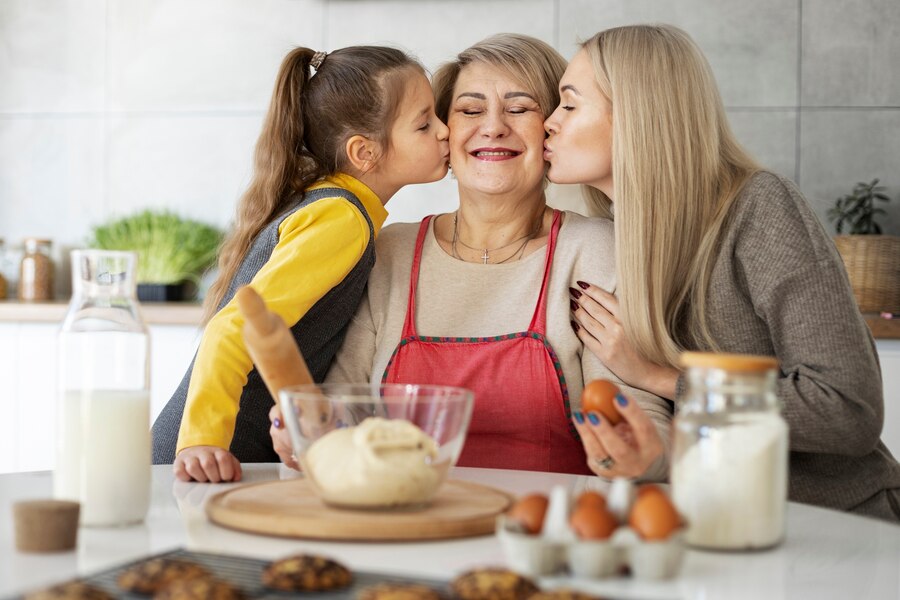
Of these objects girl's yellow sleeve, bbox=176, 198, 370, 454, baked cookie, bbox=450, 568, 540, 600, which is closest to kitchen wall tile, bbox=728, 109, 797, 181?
girl's yellow sleeve, bbox=176, 198, 370, 454

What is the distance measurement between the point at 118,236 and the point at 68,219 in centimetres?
39

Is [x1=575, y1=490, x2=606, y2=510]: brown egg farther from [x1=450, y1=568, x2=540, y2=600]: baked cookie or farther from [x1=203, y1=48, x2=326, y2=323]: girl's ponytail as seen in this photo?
[x1=203, y1=48, x2=326, y2=323]: girl's ponytail

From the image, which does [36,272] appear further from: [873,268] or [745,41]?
[873,268]

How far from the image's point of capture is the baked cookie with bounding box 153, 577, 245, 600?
72cm

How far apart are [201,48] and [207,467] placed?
2.69 m

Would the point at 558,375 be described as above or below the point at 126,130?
below

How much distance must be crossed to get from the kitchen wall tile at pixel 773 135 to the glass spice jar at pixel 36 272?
231 centimetres

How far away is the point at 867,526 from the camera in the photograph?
1108mm

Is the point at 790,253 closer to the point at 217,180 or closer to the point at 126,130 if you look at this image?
the point at 217,180

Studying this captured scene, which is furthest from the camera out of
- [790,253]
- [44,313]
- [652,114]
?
[44,313]

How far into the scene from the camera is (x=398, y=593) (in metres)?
0.72

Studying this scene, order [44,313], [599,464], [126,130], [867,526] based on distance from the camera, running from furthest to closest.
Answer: [126,130]
[44,313]
[599,464]
[867,526]

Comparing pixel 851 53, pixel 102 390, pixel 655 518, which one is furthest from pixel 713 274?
pixel 851 53

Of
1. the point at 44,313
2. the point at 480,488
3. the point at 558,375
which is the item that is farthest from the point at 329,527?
the point at 44,313
